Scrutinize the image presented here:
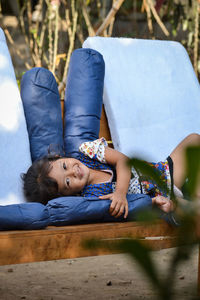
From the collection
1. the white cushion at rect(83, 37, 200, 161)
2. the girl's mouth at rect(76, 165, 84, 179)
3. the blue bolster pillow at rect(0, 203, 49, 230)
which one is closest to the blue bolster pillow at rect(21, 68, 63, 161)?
the girl's mouth at rect(76, 165, 84, 179)

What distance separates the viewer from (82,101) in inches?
111

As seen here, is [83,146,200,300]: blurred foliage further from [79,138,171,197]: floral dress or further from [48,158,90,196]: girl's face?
[79,138,171,197]: floral dress

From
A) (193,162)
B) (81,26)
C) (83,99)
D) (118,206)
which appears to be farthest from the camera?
(81,26)

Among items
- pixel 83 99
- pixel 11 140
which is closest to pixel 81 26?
pixel 83 99

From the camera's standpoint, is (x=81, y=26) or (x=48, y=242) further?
(x=81, y=26)

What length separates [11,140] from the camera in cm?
250

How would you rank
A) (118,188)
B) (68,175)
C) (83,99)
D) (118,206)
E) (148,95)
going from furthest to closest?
1. (148,95)
2. (83,99)
3. (68,175)
4. (118,188)
5. (118,206)

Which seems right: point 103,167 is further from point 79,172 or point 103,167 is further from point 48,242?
point 48,242

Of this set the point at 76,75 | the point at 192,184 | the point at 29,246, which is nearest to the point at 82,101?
the point at 76,75

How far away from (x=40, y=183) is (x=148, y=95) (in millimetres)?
1102

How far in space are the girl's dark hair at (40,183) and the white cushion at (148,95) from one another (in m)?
0.64

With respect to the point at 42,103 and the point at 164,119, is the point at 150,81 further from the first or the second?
the point at 42,103

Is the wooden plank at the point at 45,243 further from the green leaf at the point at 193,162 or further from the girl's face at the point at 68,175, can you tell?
the green leaf at the point at 193,162

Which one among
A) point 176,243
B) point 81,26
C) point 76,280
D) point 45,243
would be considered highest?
point 176,243
